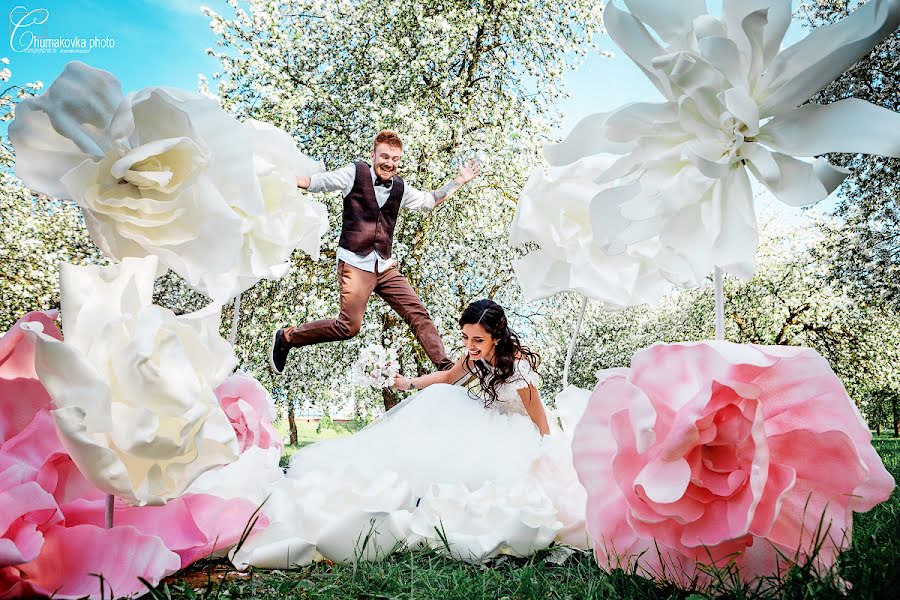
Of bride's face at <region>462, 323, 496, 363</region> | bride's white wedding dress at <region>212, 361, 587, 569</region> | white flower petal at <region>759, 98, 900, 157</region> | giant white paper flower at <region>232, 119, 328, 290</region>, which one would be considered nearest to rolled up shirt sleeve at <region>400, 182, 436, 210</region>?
bride's face at <region>462, 323, 496, 363</region>

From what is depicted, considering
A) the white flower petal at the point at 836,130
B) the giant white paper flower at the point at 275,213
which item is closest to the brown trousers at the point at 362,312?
the giant white paper flower at the point at 275,213

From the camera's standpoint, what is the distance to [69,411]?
71cm

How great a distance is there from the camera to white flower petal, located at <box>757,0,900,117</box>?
76cm

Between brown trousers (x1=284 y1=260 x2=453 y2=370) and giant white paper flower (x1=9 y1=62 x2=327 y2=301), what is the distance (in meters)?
3.64

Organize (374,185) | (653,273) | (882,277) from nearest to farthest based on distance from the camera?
(653,273), (374,185), (882,277)

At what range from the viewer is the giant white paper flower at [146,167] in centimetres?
80

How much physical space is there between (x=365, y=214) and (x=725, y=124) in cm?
383

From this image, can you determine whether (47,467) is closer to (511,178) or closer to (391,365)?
(391,365)

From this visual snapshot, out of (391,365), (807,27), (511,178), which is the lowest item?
(391,365)

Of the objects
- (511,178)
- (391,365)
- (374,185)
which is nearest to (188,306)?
(511,178)

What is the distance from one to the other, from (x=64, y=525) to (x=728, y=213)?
1.14m

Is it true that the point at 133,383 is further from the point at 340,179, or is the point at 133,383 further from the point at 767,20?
the point at 340,179

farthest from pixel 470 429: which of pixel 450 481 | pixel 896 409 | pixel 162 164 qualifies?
pixel 896 409

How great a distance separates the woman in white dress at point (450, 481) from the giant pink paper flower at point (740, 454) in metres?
0.84
